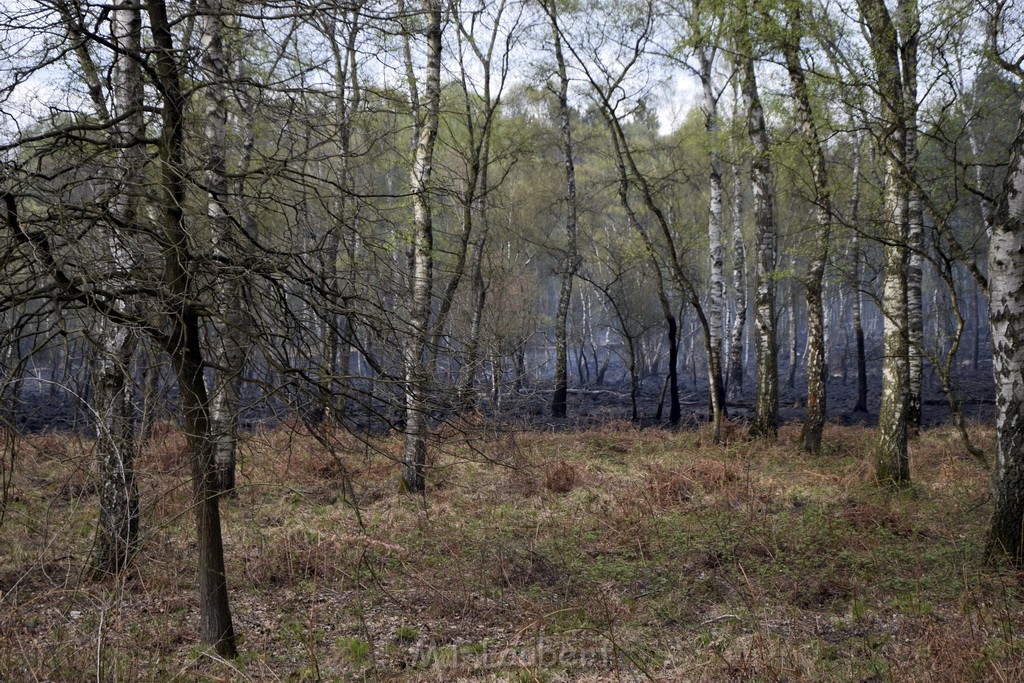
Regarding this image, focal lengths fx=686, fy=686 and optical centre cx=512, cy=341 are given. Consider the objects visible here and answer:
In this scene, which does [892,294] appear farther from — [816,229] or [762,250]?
[762,250]

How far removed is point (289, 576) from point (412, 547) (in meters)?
1.37

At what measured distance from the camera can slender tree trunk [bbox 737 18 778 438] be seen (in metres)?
12.2

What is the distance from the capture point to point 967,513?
8.02m

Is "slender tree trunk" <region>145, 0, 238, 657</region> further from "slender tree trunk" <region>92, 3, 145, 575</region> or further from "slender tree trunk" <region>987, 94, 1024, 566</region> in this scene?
"slender tree trunk" <region>987, 94, 1024, 566</region>

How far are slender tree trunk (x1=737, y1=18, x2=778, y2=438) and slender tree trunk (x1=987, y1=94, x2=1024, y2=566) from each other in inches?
219

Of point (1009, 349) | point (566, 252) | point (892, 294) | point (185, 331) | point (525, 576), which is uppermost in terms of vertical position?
point (566, 252)

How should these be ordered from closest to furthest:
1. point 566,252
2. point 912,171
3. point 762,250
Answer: point 912,171
point 762,250
point 566,252

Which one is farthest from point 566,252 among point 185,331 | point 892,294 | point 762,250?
point 185,331

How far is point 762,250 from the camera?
12.4 metres

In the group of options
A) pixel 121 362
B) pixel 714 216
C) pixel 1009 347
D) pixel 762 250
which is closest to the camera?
pixel 121 362

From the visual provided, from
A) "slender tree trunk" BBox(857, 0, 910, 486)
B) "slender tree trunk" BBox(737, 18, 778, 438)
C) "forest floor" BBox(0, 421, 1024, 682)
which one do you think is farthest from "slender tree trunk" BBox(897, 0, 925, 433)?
"forest floor" BBox(0, 421, 1024, 682)

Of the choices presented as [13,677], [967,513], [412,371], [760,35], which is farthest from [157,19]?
[967,513]

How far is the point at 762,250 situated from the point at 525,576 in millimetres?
8217

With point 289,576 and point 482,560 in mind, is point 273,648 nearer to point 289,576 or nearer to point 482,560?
point 289,576
